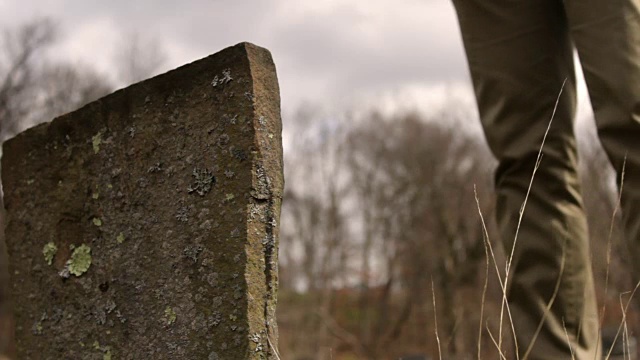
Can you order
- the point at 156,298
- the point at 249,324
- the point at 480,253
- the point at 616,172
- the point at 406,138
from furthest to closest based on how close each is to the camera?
1. the point at 406,138
2. the point at 480,253
3. the point at 616,172
4. the point at 156,298
5. the point at 249,324

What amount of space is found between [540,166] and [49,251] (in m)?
1.00

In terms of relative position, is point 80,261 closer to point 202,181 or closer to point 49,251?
point 49,251

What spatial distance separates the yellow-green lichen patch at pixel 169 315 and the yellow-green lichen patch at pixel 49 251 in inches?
14.8

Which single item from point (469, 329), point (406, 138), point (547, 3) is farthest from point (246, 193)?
point (406, 138)

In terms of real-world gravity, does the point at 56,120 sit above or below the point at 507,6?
below

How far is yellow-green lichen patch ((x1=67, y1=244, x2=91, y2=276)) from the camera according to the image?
4.52 feet

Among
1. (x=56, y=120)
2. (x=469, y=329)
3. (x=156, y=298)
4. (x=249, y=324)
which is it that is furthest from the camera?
(x=469, y=329)

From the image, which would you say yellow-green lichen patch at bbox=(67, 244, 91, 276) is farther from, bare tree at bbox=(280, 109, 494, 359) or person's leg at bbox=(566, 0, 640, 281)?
bare tree at bbox=(280, 109, 494, 359)

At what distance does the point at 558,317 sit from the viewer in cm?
146

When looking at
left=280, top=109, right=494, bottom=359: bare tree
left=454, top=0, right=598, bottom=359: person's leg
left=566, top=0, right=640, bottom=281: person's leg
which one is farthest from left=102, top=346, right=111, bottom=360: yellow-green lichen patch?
left=280, top=109, right=494, bottom=359: bare tree

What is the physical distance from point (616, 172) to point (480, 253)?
12.0m

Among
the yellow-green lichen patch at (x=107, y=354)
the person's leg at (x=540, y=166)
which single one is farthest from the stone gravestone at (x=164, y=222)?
the person's leg at (x=540, y=166)

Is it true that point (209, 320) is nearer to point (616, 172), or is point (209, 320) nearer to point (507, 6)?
point (616, 172)

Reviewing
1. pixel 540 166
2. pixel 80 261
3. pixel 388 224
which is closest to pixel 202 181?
pixel 80 261
